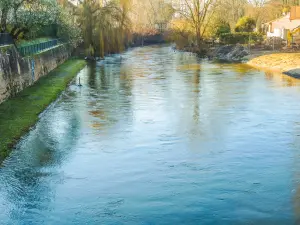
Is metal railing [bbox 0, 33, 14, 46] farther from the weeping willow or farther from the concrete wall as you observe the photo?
the weeping willow

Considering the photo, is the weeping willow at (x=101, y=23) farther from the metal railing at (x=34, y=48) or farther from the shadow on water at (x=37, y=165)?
the shadow on water at (x=37, y=165)

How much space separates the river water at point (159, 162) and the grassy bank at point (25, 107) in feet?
1.57

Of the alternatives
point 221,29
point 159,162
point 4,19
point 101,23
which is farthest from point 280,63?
point 159,162

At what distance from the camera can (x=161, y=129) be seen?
21234mm

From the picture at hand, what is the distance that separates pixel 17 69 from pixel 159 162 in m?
16.4

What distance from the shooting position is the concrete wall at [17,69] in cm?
2617

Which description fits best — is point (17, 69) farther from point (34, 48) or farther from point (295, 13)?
point (295, 13)

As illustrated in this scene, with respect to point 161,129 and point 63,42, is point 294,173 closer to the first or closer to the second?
point 161,129

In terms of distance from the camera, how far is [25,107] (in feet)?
81.0

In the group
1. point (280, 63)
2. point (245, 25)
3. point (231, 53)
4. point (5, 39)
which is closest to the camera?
point (5, 39)

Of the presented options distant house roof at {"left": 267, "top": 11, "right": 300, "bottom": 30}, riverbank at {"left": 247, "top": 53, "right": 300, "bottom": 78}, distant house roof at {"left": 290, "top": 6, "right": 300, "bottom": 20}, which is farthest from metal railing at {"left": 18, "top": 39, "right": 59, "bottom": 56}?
distant house roof at {"left": 290, "top": 6, "right": 300, "bottom": 20}

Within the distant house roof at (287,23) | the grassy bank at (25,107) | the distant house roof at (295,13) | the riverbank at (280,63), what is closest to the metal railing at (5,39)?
the grassy bank at (25,107)

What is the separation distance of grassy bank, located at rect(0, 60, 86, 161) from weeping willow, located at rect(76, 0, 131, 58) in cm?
1993

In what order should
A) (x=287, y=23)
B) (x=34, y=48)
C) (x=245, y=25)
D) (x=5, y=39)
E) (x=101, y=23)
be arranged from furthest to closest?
(x=245, y=25), (x=287, y=23), (x=101, y=23), (x=34, y=48), (x=5, y=39)
